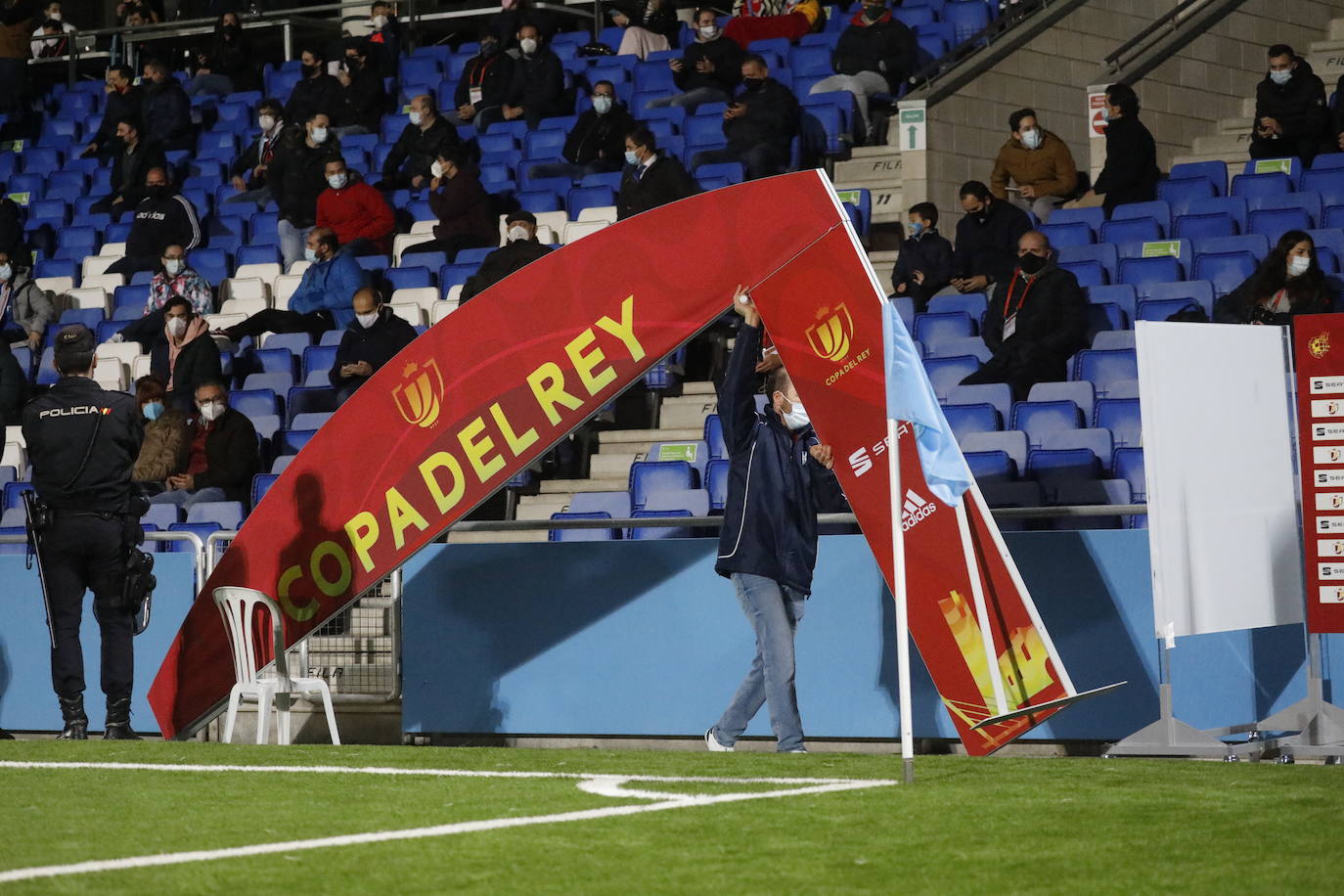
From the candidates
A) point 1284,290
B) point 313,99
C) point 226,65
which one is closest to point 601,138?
point 313,99

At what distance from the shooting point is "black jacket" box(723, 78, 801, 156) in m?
15.0

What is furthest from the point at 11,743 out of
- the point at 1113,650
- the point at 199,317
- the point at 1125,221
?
the point at 1125,221

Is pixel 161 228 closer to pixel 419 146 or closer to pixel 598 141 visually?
pixel 419 146

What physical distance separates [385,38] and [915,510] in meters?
13.0

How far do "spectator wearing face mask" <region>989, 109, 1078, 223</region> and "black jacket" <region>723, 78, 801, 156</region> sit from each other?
1630mm

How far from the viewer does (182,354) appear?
575 inches

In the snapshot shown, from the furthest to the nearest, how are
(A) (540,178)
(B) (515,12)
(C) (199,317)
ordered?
(B) (515,12) → (A) (540,178) → (C) (199,317)

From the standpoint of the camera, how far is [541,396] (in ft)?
30.3

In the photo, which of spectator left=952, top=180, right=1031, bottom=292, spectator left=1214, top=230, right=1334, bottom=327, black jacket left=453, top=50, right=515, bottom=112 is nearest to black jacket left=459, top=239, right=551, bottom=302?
spectator left=952, top=180, right=1031, bottom=292

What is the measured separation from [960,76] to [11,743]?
9397 mm

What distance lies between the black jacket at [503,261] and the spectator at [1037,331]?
3480mm

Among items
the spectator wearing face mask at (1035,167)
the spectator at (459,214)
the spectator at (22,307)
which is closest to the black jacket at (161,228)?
the spectator at (22,307)

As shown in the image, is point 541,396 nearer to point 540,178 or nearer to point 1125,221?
point 1125,221

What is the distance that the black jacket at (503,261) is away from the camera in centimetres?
1359
